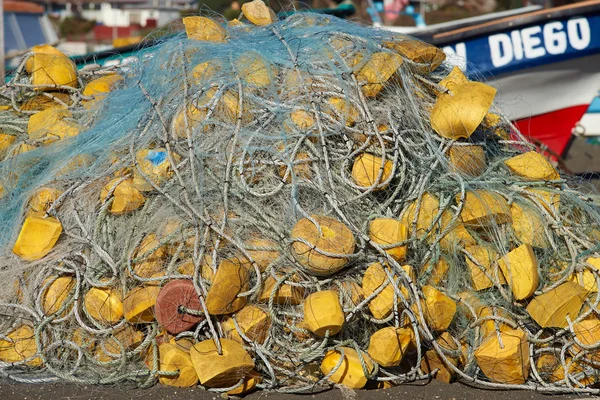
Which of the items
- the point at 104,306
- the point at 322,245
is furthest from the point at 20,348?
the point at 322,245

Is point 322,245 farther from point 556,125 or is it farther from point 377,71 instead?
point 556,125

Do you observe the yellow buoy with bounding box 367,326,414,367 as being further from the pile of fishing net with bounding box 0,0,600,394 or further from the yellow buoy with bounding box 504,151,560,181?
the yellow buoy with bounding box 504,151,560,181

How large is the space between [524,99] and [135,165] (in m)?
6.62

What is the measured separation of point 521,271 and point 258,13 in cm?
257

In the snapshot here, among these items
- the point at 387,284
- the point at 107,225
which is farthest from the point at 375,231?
Answer: the point at 107,225

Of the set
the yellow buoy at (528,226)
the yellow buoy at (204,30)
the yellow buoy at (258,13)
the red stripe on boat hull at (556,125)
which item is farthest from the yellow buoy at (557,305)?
the red stripe on boat hull at (556,125)

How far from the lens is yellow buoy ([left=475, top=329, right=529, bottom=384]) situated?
3.63m

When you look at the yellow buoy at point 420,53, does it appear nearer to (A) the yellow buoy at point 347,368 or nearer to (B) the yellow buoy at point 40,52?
(A) the yellow buoy at point 347,368

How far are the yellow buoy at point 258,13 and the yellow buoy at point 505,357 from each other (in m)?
2.65

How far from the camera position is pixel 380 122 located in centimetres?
425

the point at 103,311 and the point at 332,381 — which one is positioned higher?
the point at 103,311

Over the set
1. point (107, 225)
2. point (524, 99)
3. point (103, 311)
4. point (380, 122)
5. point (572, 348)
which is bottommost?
point (524, 99)

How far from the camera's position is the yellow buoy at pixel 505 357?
11.9ft

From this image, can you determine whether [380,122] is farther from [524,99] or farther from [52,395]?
[524,99]
